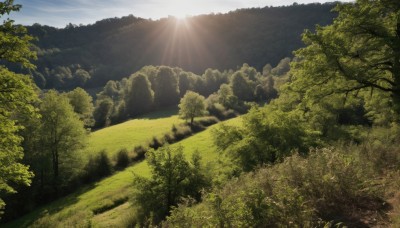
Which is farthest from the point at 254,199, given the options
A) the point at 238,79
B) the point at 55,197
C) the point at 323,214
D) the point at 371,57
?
the point at 238,79

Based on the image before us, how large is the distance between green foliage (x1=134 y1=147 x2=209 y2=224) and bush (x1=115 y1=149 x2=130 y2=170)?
1302 inches

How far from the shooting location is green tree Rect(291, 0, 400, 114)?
18.5 m

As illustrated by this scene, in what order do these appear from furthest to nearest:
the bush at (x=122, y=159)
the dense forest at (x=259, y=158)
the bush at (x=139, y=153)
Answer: the bush at (x=139, y=153) → the bush at (x=122, y=159) → the dense forest at (x=259, y=158)

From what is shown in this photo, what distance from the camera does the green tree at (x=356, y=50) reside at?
18469mm

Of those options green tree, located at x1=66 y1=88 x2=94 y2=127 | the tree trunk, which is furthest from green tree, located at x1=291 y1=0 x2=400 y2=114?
green tree, located at x1=66 y1=88 x2=94 y2=127

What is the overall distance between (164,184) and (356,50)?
49.3 feet

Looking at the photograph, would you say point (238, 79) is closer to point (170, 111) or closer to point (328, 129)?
point (170, 111)

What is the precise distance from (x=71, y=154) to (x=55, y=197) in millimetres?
6435

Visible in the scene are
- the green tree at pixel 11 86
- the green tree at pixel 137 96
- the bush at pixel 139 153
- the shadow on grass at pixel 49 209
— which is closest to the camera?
the green tree at pixel 11 86

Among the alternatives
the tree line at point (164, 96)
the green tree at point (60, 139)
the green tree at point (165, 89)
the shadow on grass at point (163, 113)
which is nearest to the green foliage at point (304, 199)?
the green tree at point (60, 139)

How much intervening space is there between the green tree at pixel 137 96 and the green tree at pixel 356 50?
296 feet

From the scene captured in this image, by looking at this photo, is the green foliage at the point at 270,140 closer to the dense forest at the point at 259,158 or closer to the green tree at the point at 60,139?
the dense forest at the point at 259,158

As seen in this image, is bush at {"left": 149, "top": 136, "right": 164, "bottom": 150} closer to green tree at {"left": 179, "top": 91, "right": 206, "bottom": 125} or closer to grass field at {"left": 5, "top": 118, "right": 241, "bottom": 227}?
grass field at {"left": 5, "top": 118, "right": 241, "bottom": 227}

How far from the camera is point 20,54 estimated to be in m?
18.4
